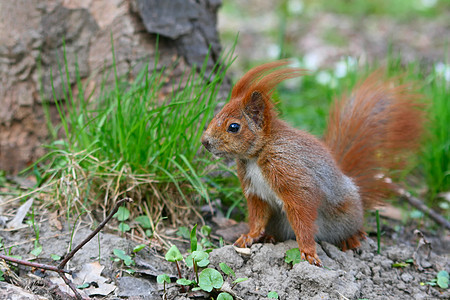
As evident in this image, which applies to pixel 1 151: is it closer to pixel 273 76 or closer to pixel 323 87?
pixel 273 76

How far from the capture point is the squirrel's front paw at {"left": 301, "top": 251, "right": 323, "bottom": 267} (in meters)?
1.97

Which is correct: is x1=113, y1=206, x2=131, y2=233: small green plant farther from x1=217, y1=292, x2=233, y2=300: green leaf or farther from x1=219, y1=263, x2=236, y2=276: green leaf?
x1=217, y1=292, x2=233, y2=300: green leaf

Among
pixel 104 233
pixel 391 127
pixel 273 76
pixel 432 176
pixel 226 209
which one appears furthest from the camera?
pixel 432 176

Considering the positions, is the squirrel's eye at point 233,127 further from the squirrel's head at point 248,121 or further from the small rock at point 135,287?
the small rock at point 135,287

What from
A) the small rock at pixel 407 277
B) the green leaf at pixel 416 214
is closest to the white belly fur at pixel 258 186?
the small rock at pixel 407 277

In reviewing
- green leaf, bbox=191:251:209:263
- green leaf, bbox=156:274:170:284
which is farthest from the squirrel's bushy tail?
green leaf, bbox=156:274:170:284

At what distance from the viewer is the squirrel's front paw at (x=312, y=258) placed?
1975mm

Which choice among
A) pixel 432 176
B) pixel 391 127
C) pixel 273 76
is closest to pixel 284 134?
pixel 273 76

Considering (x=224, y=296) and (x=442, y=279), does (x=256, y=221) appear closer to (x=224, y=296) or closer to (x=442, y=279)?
(x=224, y=296)

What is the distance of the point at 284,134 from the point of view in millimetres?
2047

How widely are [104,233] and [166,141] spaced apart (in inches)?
21.9

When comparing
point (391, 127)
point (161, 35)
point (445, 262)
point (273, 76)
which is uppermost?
point (161, 35)

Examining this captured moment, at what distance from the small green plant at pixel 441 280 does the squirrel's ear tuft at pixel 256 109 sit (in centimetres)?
109

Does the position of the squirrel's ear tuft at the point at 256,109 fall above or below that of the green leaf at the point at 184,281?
above
